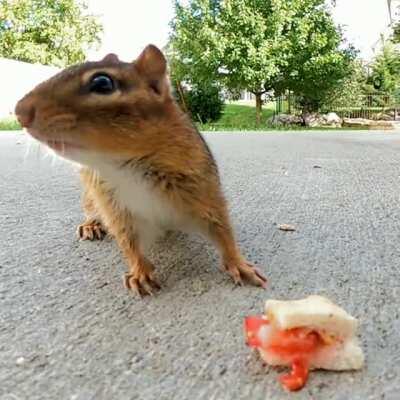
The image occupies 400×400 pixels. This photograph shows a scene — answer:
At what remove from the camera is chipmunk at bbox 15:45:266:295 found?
44.1 inches

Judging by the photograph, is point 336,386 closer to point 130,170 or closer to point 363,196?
point 130,170

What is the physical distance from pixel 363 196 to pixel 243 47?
1461 centimetres

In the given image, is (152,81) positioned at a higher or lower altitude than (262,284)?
higher

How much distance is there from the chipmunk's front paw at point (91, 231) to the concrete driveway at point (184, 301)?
35 mm

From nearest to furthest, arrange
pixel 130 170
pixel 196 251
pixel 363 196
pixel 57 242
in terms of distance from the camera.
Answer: pixel 130 170 → pixel 196 251 → pixel 57 242 → pixel 363 196

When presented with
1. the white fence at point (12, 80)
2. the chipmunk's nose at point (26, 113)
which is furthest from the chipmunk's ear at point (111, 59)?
the white fence at point (12, 80)

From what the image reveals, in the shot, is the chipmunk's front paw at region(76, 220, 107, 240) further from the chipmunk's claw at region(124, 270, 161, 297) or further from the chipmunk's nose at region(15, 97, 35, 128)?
the chipmunk's nose at region(15, 97, 35, 128)

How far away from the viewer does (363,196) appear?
90.4 inches

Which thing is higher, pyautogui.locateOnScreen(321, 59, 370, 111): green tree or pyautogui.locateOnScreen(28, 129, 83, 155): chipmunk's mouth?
pyautogui.locateOnScreen(321, 59, 370, 111): green tree

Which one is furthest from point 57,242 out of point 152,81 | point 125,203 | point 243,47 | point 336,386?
point 243,47

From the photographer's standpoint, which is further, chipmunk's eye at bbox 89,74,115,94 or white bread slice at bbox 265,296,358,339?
chipmunk's eye at bbox 89,74,115,94

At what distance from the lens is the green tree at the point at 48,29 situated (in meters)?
20.5

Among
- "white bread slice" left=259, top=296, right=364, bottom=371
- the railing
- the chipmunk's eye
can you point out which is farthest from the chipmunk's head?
the railing

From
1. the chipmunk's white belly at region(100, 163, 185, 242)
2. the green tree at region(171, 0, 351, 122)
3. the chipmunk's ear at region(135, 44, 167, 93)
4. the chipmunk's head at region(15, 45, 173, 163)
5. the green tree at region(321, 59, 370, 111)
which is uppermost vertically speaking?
the green tree at region(171, 0, 351, 122)
